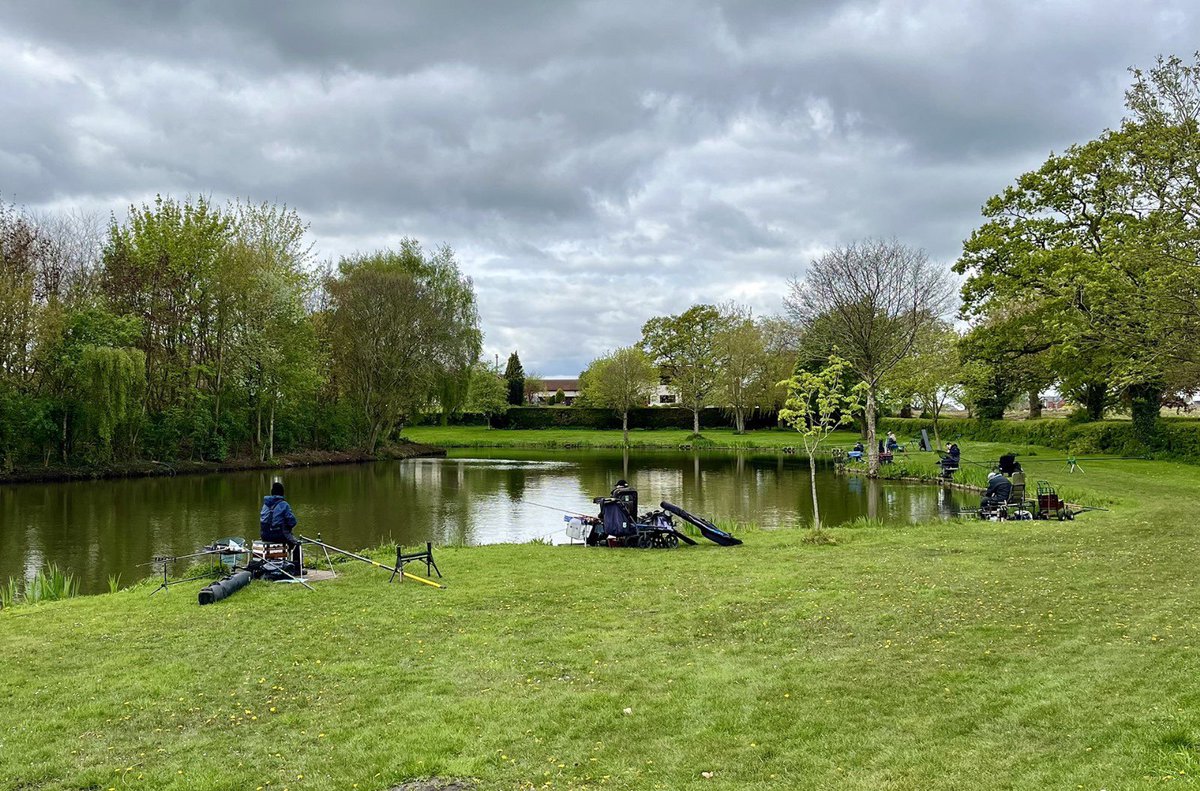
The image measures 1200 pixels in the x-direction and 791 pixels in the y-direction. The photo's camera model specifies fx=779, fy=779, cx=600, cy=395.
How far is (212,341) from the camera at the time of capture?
149ft

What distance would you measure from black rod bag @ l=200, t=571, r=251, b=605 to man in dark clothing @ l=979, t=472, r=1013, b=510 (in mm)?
16499

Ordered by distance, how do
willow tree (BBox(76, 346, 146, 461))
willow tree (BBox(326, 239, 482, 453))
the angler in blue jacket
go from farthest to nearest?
willow tree (BBox(326, 239, 482, 453)) < willow tree (BBox(76, 346, 146, 461)) < the angler in blue jacket

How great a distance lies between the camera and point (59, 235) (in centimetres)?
4219

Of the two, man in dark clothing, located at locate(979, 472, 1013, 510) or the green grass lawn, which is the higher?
man in dark clothing, located at locate(979, 472, 1013, 510)

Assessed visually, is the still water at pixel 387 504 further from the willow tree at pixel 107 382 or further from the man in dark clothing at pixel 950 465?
the willow tree at pixel 107 382

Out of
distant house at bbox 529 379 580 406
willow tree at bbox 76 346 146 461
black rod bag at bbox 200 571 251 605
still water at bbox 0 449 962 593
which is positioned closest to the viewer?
black rod bag at bbox 200 571 251 605

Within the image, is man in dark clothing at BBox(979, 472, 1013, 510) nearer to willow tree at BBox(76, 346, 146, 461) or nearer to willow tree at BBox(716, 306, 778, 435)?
willow tree at BBox(76, 346, 146, 461)

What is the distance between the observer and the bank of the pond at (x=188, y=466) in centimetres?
3431

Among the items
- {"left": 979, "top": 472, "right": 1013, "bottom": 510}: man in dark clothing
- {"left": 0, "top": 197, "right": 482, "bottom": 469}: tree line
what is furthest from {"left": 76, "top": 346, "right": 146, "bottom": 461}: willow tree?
{"left": 979, "top": 472, "right": 1013, "bottom": 510}: man in dark clothing

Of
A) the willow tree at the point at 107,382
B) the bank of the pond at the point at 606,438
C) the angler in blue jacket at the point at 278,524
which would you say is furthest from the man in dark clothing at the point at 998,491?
the willow tree at the point at 107,382

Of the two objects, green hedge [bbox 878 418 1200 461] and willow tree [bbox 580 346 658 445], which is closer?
green hedge [bbox 878 418 1200 461]

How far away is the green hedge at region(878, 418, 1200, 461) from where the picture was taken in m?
30.0

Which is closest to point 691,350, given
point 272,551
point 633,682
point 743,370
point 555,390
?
point 743,370

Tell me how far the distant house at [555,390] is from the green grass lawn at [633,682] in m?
103
